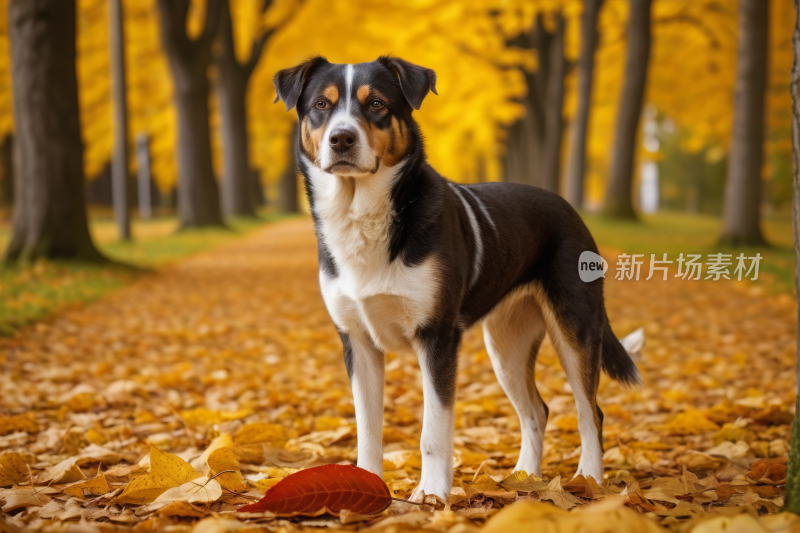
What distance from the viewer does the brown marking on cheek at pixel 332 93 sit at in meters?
3.07

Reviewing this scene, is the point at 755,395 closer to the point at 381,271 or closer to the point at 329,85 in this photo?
the point at 381,271

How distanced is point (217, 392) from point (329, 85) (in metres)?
2.84

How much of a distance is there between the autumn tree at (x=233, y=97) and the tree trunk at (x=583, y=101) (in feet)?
30.8

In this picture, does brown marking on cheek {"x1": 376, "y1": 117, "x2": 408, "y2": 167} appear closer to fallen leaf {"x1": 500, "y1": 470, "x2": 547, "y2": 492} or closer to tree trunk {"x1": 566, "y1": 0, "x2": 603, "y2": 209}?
fallen leaf {"x1": 500, "y1": 470, "x2": 547, "y2": 492}

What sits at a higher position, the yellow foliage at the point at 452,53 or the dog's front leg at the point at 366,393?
the yellow foliage at the point at 452,53

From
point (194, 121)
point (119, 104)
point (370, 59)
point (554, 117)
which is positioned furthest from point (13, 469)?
point (554, 117)

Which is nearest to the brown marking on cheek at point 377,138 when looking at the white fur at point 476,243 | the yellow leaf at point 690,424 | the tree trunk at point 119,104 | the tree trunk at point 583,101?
the white fur at point 476,243

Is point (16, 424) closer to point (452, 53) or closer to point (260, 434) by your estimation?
point (260, 434)

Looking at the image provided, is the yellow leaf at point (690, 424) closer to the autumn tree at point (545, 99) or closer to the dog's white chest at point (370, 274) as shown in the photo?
the dog's white chest at point (370, 274)

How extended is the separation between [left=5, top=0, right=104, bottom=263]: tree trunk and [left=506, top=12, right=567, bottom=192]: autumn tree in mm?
12633

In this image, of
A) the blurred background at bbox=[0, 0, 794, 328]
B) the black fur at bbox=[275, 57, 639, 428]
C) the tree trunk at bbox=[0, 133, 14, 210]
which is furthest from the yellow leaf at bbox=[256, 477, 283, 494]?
the tree trunk at bbox=[0, 133, 14, 210]

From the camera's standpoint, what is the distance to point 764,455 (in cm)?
357

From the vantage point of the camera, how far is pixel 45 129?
9.48 metres

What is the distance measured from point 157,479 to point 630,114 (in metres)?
16.1
